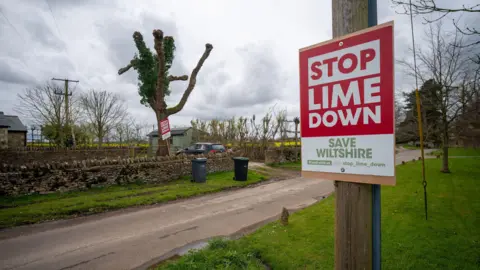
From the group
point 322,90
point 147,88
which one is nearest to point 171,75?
point 147,88

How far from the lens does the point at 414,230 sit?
4613 mm

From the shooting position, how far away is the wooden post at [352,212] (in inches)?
59.2

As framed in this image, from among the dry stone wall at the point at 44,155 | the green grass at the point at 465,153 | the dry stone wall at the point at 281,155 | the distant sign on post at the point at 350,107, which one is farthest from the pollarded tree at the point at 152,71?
the green grass at the point at 465,153

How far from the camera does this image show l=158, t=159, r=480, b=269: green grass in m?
3.45

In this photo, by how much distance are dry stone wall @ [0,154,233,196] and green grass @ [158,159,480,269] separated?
312 inches

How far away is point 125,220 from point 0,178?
17.9 ft

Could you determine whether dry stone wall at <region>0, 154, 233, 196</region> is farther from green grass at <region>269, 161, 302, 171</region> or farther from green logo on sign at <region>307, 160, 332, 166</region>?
green logo on sign at <region>307, 160, 332, 166</region>

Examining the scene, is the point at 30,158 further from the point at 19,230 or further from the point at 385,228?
the point at 385,228

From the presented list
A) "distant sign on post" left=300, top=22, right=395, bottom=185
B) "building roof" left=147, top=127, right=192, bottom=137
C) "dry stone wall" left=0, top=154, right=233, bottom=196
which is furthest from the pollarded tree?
"building roof" left=147, top=127, right=192, bottom=137

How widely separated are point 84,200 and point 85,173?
2.31 metres

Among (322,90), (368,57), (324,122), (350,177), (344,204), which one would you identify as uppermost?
(368,57)

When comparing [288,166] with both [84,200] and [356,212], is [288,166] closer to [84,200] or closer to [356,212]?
[84,200]

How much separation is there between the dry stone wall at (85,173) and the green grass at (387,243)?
312 inches

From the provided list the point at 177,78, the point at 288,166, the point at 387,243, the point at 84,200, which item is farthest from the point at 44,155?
the point at 387,243
